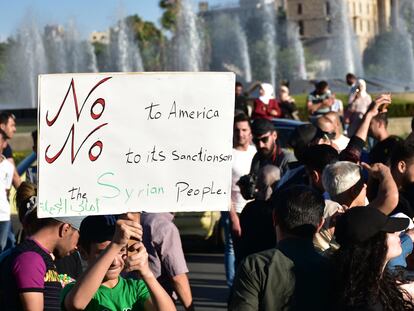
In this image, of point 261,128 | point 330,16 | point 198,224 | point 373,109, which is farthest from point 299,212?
point 330,16

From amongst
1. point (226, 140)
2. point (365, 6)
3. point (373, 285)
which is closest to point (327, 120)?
point (226, 140)

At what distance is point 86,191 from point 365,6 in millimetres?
116179

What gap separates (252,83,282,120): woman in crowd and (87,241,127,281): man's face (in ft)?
40.5

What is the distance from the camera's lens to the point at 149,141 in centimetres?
507

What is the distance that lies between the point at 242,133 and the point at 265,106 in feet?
24.1

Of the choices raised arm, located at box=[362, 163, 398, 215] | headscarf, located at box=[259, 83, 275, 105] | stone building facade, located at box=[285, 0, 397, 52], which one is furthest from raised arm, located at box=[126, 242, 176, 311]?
stone building facade, located at box=[285, 0, 397, 52]

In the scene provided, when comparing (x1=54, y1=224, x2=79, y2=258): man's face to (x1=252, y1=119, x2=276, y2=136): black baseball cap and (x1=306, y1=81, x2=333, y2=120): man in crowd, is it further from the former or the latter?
(x1=306, y1=81, x2=333, y2=120): man in crowd

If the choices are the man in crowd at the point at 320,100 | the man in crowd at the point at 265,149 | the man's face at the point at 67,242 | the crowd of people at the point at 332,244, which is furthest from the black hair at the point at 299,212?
the man in crowd at the point at 320,100

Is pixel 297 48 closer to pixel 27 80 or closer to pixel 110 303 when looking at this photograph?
pixel 27 80

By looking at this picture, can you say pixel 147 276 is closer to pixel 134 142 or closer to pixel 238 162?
pixel 134 142

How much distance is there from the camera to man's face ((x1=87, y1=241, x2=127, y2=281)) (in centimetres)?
482

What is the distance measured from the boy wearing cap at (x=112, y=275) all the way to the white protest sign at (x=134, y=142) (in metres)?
0.18

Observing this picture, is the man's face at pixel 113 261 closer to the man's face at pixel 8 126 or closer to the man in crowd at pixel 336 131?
the man in crowd at pixel 336 131

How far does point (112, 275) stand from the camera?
488 cm
